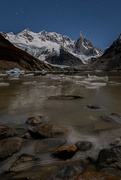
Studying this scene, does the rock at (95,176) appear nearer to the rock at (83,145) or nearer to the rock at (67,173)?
the rock at (67,173)

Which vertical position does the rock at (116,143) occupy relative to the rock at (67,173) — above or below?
above

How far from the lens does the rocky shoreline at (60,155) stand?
187cm

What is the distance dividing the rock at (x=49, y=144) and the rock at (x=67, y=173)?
0.66 meters

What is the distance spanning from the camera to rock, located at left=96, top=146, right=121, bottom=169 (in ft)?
6.66

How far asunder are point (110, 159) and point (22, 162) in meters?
1.43

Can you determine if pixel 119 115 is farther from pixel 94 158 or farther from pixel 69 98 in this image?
pixel 69 98

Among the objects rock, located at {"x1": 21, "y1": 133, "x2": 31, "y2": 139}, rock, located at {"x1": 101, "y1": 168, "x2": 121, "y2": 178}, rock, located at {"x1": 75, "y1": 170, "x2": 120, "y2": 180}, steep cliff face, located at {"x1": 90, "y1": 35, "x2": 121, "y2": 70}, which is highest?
steep cliff face, located at {"x1": 90, "y1": 35, "x2": 121, "y2": 70}

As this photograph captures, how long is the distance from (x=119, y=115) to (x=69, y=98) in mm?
3013

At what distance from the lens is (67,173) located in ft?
6.23

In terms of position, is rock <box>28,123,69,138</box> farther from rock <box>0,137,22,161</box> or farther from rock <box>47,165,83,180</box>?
rock <box>47,165,83,180</box>

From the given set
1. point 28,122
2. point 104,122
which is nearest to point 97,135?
point 104,122

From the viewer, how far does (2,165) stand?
7.16 ft

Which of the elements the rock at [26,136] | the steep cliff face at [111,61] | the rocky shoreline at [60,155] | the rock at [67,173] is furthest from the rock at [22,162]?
the steep cliff face at [111,61]

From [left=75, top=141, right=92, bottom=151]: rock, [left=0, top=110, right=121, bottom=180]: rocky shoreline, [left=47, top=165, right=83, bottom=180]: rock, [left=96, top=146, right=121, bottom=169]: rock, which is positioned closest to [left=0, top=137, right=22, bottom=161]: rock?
[left=0, top=110, right=121, bottom=180]: rocky shoreline
